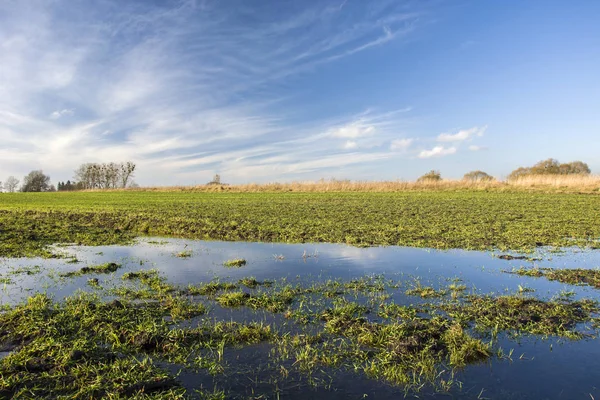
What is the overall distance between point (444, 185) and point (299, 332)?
178 feet

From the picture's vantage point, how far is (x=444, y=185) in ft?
183

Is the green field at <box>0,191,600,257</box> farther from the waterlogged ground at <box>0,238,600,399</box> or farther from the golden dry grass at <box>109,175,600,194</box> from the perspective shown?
the golden dry grass at <box>109,175,600,194</box>

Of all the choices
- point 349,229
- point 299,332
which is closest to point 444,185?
point 349,229

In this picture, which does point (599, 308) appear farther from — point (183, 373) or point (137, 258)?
point (137, 258)

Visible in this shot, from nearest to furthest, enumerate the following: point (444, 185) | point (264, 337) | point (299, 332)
→ point (264, 337) < point (299, 332) < point (444, 185)

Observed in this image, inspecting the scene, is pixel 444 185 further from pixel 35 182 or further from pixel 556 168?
pixel 35 182

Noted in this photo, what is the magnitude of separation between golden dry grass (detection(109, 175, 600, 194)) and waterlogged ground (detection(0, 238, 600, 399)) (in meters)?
45.1

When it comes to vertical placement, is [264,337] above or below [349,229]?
below

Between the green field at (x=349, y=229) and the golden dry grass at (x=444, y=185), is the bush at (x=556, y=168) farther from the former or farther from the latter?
the green field at (x=349, y=229)

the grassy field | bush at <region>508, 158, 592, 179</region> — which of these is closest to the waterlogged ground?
the grassy field

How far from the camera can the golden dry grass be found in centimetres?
4728

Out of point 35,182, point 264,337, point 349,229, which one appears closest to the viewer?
point 264,337

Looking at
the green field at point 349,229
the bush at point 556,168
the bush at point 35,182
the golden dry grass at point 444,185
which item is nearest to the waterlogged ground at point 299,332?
the green field at point 349,229

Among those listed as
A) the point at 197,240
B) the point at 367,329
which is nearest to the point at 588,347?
the point at 367,329
